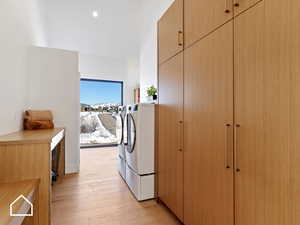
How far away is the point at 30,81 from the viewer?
292 centimetres

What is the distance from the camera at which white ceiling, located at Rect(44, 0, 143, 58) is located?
158 inches

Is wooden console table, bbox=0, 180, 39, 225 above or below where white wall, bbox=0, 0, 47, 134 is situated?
below

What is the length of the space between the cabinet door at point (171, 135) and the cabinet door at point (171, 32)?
106 mm

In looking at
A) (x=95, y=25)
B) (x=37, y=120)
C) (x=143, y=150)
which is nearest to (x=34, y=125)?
(x=37, y=120)

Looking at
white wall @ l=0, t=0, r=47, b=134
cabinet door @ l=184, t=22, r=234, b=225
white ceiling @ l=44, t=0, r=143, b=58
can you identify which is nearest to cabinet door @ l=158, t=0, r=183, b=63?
cabinet door @ l=184, t=22, r=234, b=225

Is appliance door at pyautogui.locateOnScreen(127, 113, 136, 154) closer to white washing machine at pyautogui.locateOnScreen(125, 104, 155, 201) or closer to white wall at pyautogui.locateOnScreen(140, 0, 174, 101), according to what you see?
white washing machine at pyautogui.locateOnScreen(125, 104, 155, 201)

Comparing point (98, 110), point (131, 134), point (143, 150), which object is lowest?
point (143, 150)

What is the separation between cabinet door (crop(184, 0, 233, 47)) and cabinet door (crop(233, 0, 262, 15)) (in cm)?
3

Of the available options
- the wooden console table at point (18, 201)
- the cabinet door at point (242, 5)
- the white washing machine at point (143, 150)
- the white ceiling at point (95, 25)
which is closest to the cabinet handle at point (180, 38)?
the cabinet door at point (242, 5)

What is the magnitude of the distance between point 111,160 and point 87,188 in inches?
59.8

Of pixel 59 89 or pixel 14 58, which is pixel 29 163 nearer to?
pixel 14 58

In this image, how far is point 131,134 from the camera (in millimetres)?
2391

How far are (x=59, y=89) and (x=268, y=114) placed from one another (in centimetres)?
321

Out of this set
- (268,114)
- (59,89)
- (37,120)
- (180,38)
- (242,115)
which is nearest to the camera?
(268,114)
